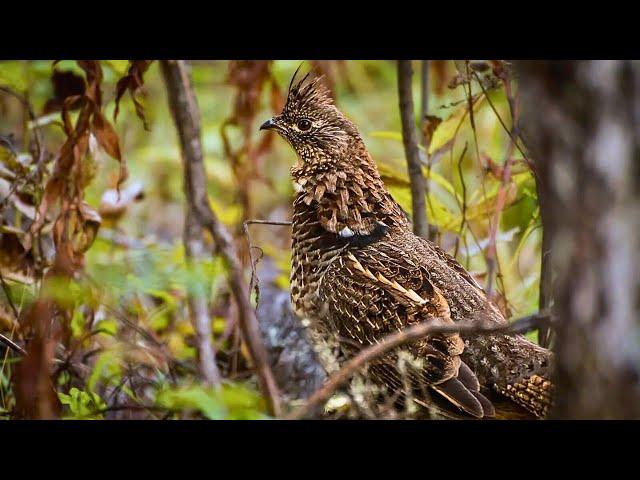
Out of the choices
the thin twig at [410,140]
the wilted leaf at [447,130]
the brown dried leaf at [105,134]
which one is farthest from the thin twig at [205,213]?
the wilted leaf at [447,130]

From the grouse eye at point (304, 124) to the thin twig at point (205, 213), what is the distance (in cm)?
43

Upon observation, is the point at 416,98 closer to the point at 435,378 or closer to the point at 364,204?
the point at 364,204

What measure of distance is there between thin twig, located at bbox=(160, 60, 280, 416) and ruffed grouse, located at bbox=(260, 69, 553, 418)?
35 cm

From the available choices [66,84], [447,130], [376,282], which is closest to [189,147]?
[376,282]

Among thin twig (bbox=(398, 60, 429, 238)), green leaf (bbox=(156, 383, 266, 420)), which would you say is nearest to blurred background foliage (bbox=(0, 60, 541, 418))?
green leaf (bbox=(156, 383, 266, 420))

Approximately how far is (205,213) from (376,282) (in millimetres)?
895

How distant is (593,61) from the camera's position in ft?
5.69

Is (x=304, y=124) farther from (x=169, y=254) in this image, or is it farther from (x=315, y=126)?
(x=169, y=254)

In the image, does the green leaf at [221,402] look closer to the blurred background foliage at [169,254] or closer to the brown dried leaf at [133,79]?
the blurred background foliage at [169,254]

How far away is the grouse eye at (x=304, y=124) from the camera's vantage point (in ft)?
12.1

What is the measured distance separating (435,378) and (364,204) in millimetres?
779

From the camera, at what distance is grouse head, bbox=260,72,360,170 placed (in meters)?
3.66

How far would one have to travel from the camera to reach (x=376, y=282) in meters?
3.37

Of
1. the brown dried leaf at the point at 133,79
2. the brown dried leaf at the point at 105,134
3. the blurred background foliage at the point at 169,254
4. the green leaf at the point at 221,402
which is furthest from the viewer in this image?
the brown dried leaf at the point at 105,134
